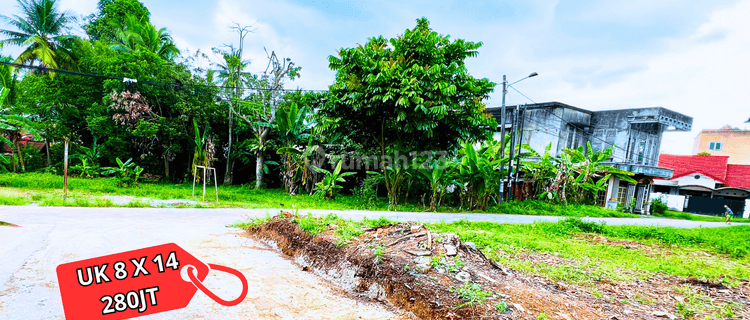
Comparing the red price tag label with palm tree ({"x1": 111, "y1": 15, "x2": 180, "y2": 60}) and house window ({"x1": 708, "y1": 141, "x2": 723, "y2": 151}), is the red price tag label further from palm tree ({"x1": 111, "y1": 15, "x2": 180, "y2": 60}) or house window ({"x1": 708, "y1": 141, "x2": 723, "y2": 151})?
house window ({"x1": 708, "y1": 141, "x2": 723, "y2": 151})

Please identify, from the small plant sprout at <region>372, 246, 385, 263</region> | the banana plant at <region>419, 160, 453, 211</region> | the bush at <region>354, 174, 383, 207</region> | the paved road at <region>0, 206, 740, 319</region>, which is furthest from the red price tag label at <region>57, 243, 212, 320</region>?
the bush at <region>354, 174, 383, 207</region>

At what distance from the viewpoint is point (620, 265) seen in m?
4.79

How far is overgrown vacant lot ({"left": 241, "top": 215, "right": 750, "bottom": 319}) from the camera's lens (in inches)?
123

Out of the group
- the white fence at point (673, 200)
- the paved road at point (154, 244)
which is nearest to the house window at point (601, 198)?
the white fence at point (673, 200)

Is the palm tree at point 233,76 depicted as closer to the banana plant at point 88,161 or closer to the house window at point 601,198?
the banana plant at point 88,161

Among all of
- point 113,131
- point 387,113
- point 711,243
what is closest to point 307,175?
point 387,113

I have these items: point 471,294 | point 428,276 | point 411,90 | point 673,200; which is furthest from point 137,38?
point 673,200

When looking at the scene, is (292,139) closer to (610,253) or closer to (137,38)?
(137,38)

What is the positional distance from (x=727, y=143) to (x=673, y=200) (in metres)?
14.7

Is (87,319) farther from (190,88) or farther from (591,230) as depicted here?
(190,88)

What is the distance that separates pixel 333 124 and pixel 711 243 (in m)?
9.70

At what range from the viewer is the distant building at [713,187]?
2298 cm

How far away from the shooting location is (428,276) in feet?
11.6

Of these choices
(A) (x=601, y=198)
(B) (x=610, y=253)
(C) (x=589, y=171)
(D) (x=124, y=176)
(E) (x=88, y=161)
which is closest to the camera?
(B) (x=610, y=253)
